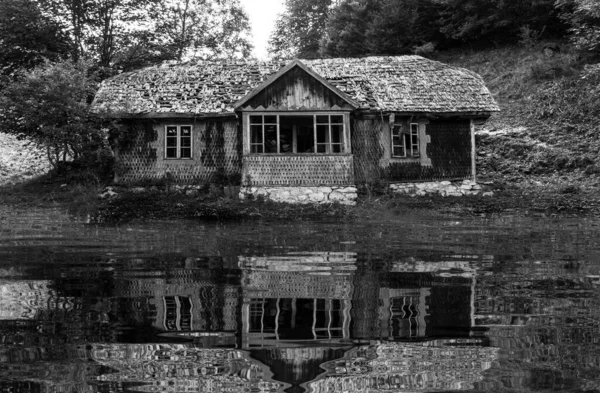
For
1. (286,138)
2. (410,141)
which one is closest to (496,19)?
(410,141)

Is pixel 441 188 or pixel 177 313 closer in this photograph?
pixel 177 313

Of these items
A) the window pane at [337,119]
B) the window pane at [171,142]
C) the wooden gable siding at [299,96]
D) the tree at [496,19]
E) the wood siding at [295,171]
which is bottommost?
the wood siding at [295,171]

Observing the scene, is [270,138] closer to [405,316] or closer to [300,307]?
[300,307]

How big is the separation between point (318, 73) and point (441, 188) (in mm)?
6570

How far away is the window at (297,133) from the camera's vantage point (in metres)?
21.7

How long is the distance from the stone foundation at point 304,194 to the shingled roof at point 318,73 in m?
3.15

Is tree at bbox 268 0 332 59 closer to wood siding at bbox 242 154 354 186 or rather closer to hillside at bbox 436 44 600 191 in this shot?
hillside at bbox 436 44 600 191

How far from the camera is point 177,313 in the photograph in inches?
178

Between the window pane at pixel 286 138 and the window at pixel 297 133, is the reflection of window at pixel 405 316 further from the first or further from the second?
the window pane at pixel 286 138

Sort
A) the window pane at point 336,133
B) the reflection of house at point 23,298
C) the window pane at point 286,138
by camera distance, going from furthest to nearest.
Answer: the window pane at point 286,138 < the window pane at point 336,133 < the reflection of house at point 23,298

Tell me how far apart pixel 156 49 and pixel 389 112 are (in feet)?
60.3

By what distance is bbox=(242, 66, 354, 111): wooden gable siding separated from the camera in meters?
21.3

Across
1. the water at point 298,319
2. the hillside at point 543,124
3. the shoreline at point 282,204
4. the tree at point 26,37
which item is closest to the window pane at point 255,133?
the shoreline at point 282,204

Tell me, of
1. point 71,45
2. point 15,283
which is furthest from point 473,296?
point 71,45
